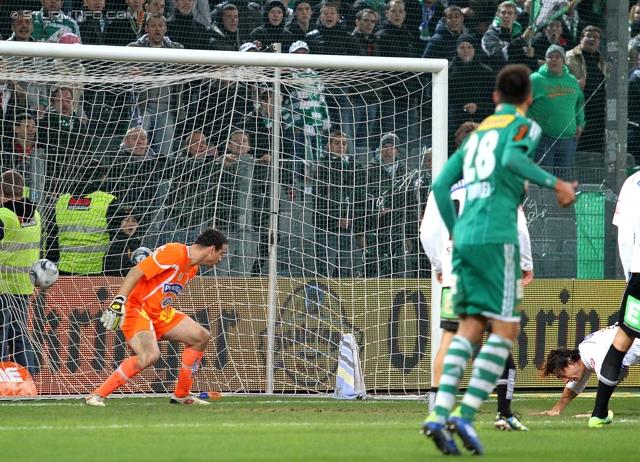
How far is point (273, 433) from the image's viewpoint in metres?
6.34

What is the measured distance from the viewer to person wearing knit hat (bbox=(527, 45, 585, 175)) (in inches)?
484

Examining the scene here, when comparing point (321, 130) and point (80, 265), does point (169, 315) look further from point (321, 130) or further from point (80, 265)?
point (321, 130)

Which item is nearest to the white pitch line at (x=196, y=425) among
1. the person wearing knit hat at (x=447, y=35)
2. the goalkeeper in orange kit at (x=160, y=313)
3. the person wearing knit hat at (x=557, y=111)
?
the goalkeeper in orange kit at (x=160, y=313)

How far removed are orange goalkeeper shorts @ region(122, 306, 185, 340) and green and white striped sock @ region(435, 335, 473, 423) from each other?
A: 4.41 meters

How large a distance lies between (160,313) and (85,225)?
1769mm

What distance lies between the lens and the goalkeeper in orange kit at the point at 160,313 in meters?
8.82

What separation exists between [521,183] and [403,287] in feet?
18.1

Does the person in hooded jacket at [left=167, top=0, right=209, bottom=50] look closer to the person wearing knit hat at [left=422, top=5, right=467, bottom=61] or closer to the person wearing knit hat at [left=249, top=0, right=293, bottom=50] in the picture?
the person wearing knit hat at [left=249, top=0, right=293, bottom=50]

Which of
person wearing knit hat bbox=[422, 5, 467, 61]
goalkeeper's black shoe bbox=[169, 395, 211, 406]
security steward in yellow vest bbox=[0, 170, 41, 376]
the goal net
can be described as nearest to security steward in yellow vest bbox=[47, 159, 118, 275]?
the goal net

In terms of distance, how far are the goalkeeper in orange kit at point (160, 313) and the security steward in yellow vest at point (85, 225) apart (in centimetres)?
157

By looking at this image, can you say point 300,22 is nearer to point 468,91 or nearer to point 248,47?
point 248,47

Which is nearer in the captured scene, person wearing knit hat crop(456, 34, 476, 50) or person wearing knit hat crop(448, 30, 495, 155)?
person wearing knit hat crop(448, 30, 495, 155)

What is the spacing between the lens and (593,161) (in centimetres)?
1191

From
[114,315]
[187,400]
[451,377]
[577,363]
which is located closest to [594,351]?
[577,363]
